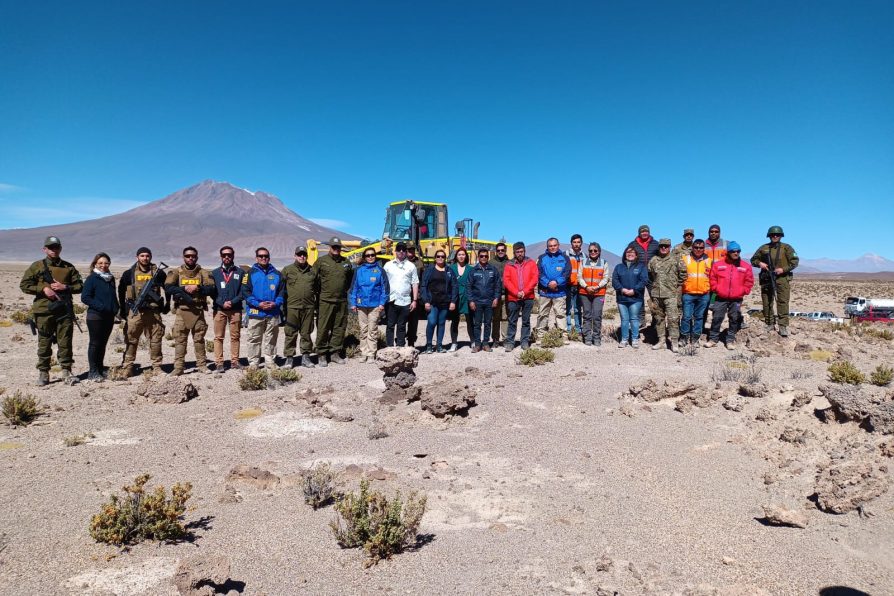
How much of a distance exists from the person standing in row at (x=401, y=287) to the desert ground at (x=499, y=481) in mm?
1733

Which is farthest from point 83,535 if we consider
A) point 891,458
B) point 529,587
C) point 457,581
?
point 891,458

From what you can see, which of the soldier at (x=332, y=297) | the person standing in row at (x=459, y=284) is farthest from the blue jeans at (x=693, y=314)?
the soldier at (x=332, y=297)

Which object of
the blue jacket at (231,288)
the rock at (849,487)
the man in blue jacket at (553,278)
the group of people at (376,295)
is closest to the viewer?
the rock at (849,487)

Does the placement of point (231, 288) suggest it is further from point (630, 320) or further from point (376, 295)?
point (630, 320)

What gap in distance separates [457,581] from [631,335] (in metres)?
7.42

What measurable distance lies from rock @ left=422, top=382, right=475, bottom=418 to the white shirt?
2.97m

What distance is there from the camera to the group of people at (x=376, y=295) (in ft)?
23.9

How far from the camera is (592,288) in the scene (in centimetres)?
923

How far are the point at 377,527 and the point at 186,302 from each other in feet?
18.4

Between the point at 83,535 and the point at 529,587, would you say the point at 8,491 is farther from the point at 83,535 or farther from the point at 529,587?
the point at 529,587

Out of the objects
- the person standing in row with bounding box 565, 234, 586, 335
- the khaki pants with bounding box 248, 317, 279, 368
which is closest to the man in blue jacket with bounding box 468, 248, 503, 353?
the person standing in row with bounding box 565, 234, 586, 335

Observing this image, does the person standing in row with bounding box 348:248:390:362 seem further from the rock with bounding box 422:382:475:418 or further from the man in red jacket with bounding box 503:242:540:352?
the rock with bounding box 422:382:475:418

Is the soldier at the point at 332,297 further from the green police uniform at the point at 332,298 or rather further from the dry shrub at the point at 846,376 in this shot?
the dry shrub at the point at 846,376

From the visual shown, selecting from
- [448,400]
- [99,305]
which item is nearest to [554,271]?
[448,400]
